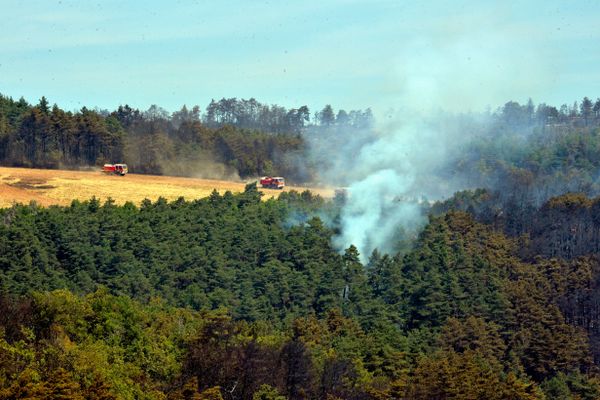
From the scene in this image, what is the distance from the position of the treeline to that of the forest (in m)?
0.24

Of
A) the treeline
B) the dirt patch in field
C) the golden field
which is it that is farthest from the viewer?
the dirt patch in field

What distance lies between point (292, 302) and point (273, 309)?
3981 mm

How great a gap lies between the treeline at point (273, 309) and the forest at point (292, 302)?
0.79 feet

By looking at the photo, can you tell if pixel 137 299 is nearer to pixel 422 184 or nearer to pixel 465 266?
pixel 465 266

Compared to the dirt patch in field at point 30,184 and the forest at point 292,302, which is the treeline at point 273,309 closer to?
the forest at point 292,302

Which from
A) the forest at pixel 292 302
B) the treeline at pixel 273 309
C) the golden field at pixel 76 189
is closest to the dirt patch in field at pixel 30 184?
the golden field at pixel 76 189

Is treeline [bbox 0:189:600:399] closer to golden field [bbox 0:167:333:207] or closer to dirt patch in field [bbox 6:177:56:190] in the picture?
golden field [bbox 0:167:333:207]

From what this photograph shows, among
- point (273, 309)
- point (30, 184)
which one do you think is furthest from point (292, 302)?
point (30, 184)

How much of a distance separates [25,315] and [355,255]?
64261 mm

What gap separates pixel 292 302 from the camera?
132 metres

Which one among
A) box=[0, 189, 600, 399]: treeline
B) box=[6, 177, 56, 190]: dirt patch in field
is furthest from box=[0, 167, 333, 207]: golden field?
box=[0, 189, 600, 399]: treeline

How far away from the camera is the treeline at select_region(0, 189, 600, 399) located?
287 ft

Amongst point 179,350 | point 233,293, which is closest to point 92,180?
point 233,293

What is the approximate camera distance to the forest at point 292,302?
288 ft
